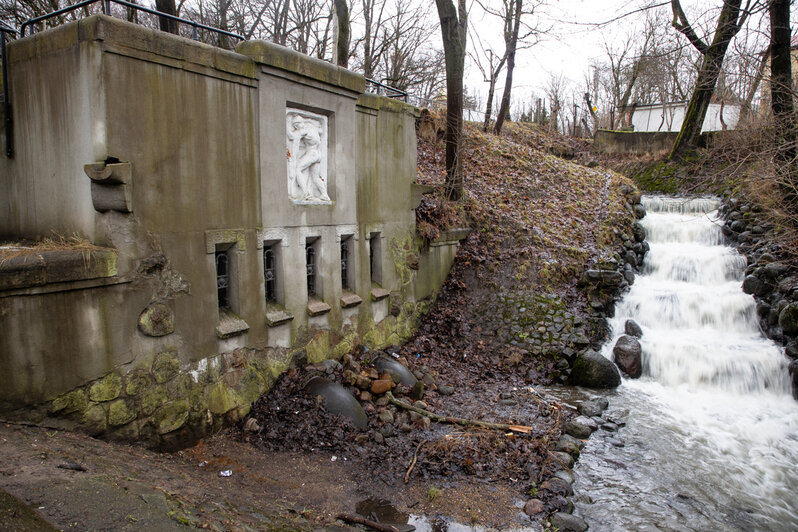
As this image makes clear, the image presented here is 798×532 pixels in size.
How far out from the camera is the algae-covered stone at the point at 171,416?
5.56m

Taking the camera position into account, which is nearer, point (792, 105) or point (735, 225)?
point (792, 105)

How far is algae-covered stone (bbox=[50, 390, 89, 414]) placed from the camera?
4.73 m

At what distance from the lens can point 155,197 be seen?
541cm

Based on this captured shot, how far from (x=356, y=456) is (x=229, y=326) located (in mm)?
2197

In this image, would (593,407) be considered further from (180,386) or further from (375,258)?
(180,386)

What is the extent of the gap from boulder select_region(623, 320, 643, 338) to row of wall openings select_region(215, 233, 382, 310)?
5325mm

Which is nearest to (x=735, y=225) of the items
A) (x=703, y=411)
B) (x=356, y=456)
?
(x=703, y=411)

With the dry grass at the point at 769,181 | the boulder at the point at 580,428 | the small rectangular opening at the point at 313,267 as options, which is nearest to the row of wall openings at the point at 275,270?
the small rectangular opening at the point at 313,267

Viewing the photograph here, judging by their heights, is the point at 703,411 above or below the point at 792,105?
below

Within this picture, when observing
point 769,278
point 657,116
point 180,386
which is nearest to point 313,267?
point 180,386

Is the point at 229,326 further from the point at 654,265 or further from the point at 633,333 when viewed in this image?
the point at 654,265

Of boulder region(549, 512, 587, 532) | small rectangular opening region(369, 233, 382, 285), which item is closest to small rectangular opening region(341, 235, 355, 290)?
small rectangular opening region(369, 233, 382, 285)

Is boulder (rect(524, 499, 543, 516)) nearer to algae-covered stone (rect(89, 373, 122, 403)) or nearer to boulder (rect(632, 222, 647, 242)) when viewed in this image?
algae-covered stone (rect(89, 373, 122, 403))

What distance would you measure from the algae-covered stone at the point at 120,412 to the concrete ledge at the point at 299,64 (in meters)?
4.26
